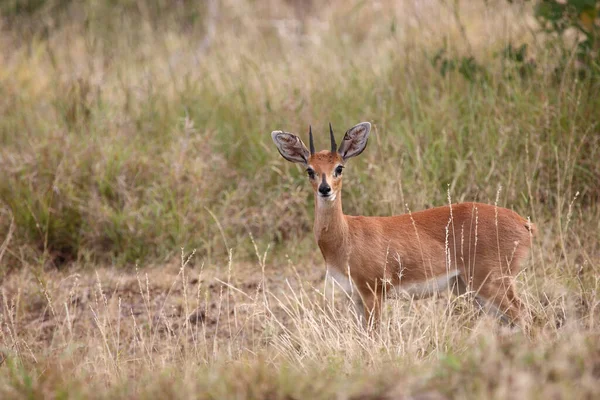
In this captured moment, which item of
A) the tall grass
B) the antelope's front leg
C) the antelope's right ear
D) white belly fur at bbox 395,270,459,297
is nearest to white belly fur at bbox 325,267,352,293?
the antelope's front leg

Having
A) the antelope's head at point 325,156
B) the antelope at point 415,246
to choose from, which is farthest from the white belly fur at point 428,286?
the antelope's head at point 325,156

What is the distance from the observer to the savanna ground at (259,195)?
4.89 metres

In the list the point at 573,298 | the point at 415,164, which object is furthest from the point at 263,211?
the point at 573,298

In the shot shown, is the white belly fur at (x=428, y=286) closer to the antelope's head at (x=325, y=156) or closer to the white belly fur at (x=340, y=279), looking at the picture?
the white belly fur at (x=340, y=279)

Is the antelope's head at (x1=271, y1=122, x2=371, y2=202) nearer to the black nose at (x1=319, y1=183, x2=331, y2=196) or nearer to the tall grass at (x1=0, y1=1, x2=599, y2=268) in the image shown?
the black nose at (x1=319, y1=183, x2=331, y2=196)

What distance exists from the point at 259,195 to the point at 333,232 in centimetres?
203

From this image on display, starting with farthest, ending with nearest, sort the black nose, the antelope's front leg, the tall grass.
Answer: the tall grass
the antelope's front leg
the black nose

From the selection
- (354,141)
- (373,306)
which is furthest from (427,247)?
(354,141)

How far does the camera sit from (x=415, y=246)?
5.16 meters

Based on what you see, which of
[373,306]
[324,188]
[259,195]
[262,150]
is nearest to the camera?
[324,188]

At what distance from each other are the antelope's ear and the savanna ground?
0.84 metres

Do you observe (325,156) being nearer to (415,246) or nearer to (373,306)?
(415,246)

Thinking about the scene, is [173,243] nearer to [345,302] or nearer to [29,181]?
[29,181]

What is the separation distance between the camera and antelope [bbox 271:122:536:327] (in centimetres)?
504
